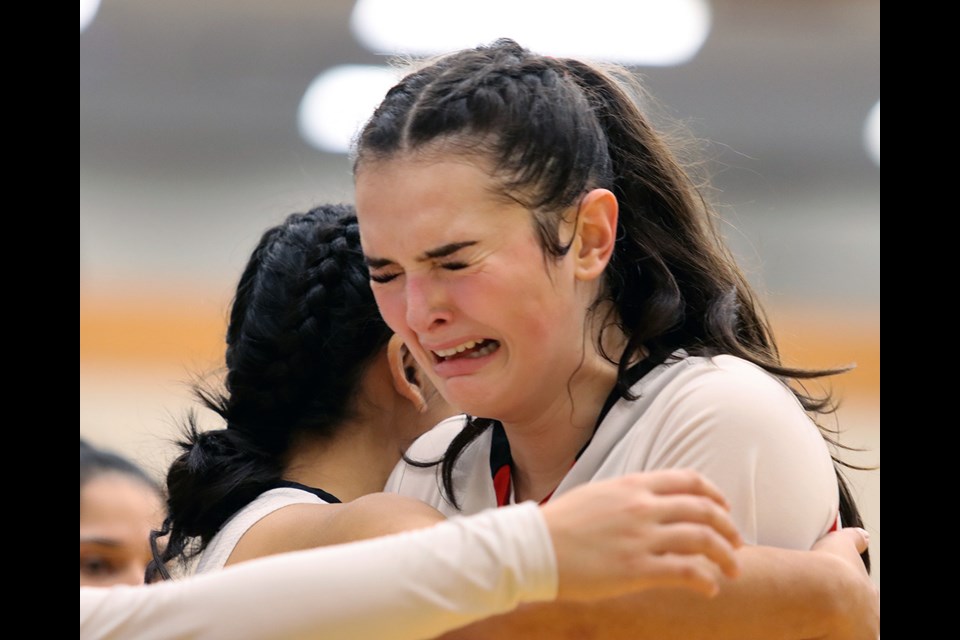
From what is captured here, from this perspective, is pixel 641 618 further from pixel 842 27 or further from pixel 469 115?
pixel 842 27

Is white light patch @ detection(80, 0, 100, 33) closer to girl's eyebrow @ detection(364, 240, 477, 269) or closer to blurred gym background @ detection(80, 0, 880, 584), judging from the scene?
blurred gym background @ detection(80, 0, 880, 584)

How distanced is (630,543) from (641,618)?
0.26m

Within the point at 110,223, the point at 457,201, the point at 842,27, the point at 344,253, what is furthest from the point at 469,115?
the point at 110,223

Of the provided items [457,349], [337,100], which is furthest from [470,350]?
[337,100]

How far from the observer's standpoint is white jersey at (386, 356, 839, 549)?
1356 millimetres

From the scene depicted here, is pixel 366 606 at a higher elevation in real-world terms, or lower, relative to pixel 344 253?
lower

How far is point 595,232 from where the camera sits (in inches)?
60.1

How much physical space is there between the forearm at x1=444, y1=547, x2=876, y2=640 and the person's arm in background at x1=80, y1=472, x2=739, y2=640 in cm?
20

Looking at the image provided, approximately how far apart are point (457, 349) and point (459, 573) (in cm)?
48

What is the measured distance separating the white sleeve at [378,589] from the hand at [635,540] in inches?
0.9

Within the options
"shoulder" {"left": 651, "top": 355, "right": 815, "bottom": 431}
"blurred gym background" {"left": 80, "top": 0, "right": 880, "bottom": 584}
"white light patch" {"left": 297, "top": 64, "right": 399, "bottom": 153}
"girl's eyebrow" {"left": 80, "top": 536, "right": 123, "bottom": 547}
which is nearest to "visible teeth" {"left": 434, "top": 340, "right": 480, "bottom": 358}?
"shoulder" {"left": 651, "top": 355, "right": 815, "bottom": 431}

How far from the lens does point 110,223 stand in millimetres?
5426

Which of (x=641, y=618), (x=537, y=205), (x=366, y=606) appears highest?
(x=537, y=205)

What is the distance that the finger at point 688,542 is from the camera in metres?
1.05
